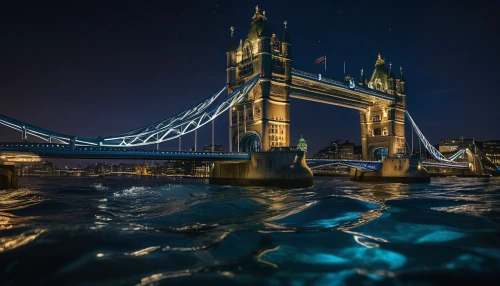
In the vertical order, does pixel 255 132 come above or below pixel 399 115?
below

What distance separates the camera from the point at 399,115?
60500 millimetres

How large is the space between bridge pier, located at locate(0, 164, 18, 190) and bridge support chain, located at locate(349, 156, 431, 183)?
4592 cm

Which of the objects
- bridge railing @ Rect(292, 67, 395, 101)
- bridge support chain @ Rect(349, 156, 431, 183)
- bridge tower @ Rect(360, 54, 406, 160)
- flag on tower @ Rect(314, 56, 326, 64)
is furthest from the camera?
bridge tower @ Rect(360, 54, 406, 160)

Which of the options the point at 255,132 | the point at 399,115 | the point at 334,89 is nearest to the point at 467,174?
the point at 399,115

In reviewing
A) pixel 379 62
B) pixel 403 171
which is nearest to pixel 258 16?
pixel 403 171

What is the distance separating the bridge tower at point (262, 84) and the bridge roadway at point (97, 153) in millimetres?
7671

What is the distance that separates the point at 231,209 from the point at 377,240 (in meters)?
6.14

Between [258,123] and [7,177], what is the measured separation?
81.8 ft

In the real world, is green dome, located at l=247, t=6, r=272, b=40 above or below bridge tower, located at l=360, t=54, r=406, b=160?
above

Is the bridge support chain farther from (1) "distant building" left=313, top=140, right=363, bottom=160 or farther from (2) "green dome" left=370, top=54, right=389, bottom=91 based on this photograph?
(1) "distant building" left=313, top=140, right=363, bottom=160

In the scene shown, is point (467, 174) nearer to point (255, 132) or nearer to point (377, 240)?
point (255, 132)

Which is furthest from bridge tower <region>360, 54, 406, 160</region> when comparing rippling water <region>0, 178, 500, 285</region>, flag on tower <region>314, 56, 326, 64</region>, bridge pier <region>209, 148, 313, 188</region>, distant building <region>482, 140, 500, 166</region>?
distant building <region>482, 140, 500, 166</region>

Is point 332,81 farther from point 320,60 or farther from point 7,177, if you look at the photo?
point 7,177

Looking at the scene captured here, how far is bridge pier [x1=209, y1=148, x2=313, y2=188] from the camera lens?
32.7m
